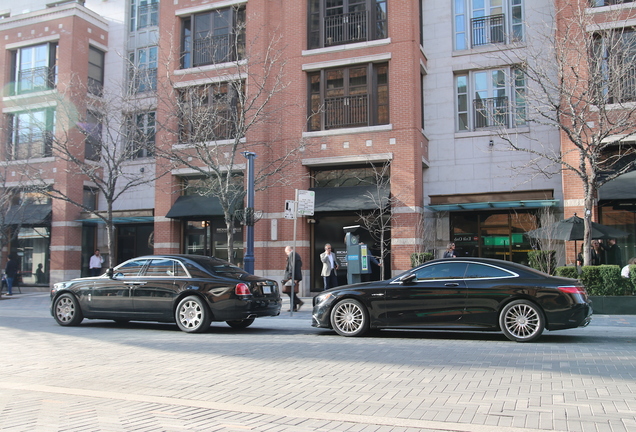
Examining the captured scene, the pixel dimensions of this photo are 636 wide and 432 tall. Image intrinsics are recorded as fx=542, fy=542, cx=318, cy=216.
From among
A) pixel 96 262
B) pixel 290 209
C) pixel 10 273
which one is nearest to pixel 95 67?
pixel 96 262

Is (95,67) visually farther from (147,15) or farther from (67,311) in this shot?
(67,311)

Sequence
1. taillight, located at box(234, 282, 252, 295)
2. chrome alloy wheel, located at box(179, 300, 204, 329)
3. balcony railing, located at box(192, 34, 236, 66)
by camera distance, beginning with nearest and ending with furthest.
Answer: taillight, located at box(234, 282, 252, 295) < chrome alloy wheel, located at box(179, 300, 204, 329) < balcony railing, located at box(192, 34, 236, 66)

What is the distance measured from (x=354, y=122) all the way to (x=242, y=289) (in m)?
10.9

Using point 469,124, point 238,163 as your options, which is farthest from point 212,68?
point 469,124

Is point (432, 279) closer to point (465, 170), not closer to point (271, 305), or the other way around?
point (271, 305)

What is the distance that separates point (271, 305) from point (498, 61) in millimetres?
13814

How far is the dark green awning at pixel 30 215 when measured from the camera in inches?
965

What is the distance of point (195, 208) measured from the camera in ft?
70.4

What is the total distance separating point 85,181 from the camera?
85.6 ft

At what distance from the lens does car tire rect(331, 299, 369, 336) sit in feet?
33.1

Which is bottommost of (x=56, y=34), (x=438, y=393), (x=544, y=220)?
(x=438, y=393)

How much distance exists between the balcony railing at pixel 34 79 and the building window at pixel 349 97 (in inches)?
520

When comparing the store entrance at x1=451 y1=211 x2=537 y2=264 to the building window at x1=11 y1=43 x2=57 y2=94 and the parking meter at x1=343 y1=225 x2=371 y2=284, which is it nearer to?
the parking meter at x1=343 y1=225 x2=371 y2=284

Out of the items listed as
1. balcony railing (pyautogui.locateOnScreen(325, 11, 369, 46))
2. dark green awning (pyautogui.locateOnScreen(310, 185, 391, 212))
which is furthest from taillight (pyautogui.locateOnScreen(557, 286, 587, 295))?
balcony railing (pyautogui.locateOnScreen(325, 11, 369, 46))
